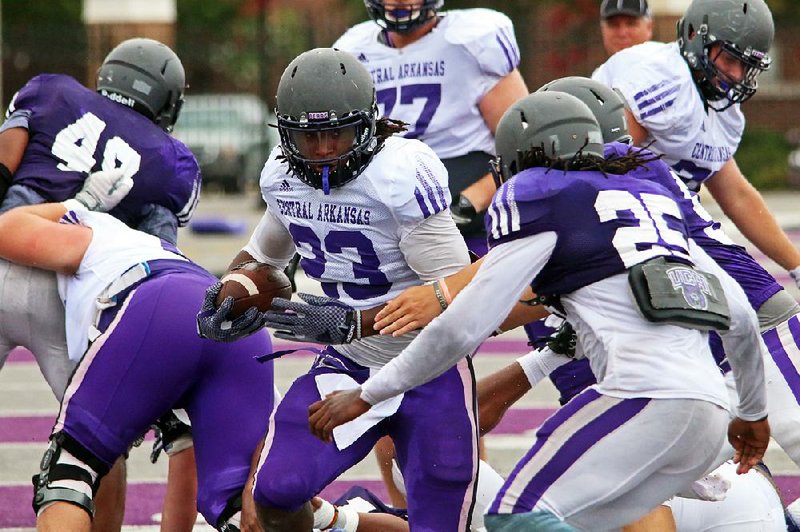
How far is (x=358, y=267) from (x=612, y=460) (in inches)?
40.8

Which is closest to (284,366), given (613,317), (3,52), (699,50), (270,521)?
(699,50)

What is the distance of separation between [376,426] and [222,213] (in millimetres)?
15574

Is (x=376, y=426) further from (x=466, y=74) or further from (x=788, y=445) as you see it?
(x=466, y=74)

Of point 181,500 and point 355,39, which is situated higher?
point 355,39

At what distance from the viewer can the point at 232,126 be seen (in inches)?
914

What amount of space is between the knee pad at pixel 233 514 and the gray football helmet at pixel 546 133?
1.21m

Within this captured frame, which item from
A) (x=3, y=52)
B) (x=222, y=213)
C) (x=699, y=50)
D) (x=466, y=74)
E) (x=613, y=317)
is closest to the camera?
(x=613, y=317)

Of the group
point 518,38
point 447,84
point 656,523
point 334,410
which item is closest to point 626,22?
point 447,84

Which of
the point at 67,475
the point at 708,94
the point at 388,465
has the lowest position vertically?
the point at 388,465

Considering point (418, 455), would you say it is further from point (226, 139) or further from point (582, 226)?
point (226, 139)

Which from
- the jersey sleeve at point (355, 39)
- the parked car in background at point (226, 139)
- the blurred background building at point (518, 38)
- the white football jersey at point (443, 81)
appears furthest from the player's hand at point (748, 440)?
the blurred background building at point (518, 38)

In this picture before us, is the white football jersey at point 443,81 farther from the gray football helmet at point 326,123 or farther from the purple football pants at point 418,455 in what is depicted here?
the purple football pants at point 418,455

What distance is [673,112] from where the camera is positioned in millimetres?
5355

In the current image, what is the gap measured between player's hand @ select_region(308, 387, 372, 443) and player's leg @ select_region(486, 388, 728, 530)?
0.43 metres
